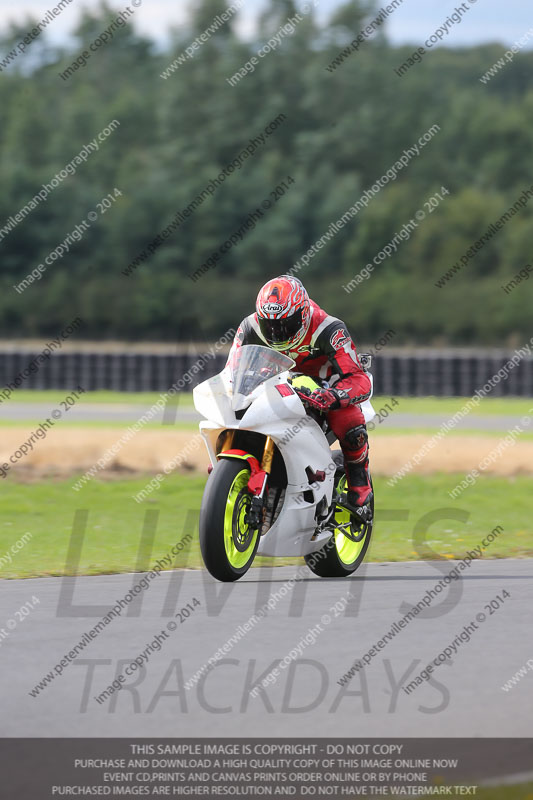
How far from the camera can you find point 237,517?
24.4ft

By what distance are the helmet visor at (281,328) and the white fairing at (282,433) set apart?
0.19 metres

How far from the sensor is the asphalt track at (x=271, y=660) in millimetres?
4949

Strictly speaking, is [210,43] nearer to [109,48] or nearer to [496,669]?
[109,48]

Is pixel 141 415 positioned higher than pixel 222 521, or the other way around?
pixel 222 521

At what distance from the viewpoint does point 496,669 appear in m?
5.84

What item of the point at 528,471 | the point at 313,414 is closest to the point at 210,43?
the point at 528,471

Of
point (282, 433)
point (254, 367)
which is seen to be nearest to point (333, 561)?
point (282, 433)

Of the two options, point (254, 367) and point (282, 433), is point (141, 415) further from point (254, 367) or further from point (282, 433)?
point (282, 433)

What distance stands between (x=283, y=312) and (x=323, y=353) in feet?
1.62

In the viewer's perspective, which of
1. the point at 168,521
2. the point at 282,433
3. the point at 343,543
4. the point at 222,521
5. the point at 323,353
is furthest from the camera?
the point at 168,521

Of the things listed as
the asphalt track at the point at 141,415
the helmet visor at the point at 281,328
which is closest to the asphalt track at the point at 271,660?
the helmet visor at the point at 281,328

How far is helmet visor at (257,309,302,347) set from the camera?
7.80 meters

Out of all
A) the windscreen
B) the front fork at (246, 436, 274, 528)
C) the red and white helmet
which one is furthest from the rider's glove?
the front fork at (246, 436, 274, 528)
